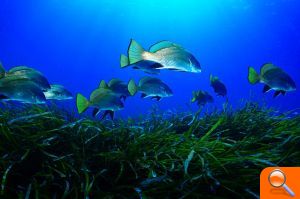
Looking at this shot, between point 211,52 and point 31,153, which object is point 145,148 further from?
point 211,52

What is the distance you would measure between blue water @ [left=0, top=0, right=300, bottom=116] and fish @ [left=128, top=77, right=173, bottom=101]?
41706mm

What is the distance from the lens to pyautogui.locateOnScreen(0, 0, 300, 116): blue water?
5544cm

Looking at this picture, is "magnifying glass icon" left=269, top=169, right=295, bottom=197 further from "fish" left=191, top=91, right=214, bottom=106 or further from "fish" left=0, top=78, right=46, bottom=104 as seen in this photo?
"fish" left=191, top=91, right=214, bottom=106

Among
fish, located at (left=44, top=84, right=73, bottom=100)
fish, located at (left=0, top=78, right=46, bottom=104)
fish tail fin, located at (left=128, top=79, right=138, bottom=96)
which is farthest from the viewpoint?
fish, located at (left=44, top=84, right=73, bottom=100)

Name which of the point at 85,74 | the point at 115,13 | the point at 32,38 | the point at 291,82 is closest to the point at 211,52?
the point at 115,13

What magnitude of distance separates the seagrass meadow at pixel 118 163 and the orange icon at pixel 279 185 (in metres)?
0.87

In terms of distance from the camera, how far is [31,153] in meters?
3.40

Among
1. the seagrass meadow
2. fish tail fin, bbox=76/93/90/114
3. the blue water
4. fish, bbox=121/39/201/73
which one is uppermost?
the blue water

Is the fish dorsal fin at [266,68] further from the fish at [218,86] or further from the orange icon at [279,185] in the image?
the orange icon at [279,185]

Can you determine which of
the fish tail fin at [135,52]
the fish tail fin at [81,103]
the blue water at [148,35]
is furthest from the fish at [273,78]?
the blue water at [148,35]

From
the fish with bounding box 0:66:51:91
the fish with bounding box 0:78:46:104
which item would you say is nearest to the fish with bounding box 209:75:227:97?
the fish with bounding box 0:66:51:91

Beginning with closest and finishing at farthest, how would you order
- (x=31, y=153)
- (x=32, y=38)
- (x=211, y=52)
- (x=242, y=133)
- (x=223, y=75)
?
(x=31, y=153)
(x=242, y=133)
(x=32, y=38)
(x=211, y=52)
(x=223, y=75)

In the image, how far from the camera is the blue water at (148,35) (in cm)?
5544

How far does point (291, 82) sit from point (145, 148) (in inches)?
131
